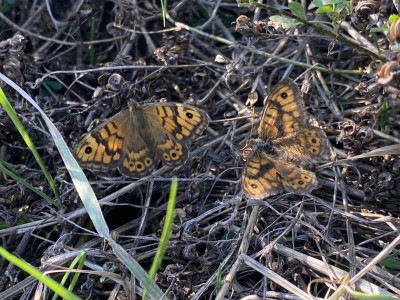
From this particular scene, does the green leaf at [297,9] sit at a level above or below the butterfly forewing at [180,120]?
above

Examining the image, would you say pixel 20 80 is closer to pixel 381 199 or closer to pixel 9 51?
pixel 9 51

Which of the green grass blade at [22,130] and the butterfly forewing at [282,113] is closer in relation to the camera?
the green grass blade at [22,130]

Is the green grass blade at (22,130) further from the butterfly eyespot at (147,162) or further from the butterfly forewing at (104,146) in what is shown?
the butterfly eyespot at (147,162)

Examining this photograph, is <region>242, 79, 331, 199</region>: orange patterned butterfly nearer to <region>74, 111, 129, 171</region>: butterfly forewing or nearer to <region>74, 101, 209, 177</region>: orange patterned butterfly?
<region>74, 101, 209, 177</region>: orange patterned butterfly

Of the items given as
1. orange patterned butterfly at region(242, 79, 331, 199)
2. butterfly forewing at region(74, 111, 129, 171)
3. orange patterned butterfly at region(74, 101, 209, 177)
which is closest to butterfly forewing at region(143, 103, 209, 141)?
orange patterned butterfly at region(74, 101, 209, 177)

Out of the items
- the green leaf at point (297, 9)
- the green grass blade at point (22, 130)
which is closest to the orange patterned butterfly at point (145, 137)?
the green grass blade at point (22, 130)

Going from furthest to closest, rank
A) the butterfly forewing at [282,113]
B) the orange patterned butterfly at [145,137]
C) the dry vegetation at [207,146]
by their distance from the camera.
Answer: the orange patterned butterfly at [145,137] → the butterfly forewing at [282,113] → the dry vegetation at [207,146]

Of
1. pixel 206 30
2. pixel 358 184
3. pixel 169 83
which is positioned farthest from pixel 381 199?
pixel 206 30
